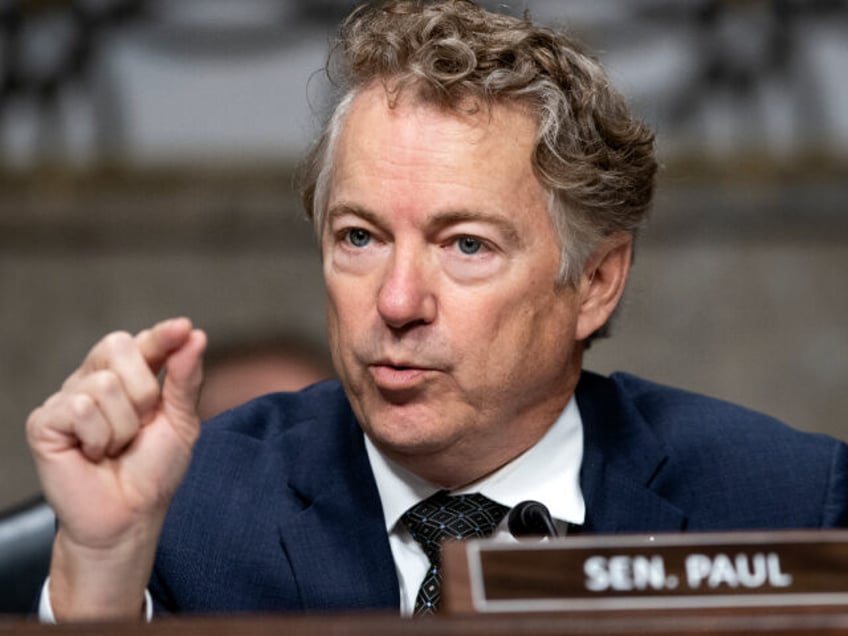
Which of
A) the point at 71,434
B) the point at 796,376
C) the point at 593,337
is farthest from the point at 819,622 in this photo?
the point at 796,376

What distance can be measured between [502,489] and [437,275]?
1.18ft

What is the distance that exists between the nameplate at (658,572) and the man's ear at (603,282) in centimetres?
87

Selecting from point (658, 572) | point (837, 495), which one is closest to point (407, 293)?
point (658, 572)

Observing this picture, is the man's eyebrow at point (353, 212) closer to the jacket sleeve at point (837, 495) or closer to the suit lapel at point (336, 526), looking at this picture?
the suit lapel at point (336, 526)

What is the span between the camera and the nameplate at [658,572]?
134 cm

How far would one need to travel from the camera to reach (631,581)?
4.44 ft

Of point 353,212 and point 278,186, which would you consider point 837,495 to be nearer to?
point 353,212

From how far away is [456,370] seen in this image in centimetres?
202

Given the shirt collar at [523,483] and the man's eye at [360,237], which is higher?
the man's eye at [360,237]

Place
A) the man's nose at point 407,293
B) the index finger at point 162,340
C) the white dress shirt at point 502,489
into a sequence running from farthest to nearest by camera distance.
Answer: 1. the white dress shirt at point 502,489
2. the man's nose at point 407,293
3. the index finger at point 162,340

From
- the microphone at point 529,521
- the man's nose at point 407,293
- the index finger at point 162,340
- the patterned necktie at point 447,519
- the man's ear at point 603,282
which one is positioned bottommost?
the patterned necktie at point 447,519

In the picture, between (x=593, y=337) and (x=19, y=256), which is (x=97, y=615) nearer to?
(x=593, y=337)

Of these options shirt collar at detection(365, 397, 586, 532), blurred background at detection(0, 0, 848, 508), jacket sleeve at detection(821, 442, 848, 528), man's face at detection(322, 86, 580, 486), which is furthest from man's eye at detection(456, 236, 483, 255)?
blurred background at detection(0, 0, 848, 508)

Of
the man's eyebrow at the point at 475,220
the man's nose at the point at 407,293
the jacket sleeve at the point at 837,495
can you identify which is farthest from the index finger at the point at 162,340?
the jacket sleeve at the point at 837,495
